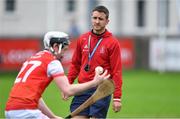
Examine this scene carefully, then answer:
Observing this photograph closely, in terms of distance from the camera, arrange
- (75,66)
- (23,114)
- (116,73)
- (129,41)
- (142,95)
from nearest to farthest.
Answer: (23,114) → (116,73) → (75,66) → (142,95) → (129,41)

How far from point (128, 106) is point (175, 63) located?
44.9 feet

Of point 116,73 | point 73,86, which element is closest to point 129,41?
point 116,73

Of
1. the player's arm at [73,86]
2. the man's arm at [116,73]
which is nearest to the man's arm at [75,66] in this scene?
the man's arm at [116,73]

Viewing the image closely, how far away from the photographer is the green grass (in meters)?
21.2

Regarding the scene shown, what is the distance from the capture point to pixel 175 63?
1444 inches

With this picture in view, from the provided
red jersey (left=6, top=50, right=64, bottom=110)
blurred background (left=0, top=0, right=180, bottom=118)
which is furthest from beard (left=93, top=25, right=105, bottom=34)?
blurred background (left=0, top=0, right=180, bottom=118)

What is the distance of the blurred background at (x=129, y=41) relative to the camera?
83.6 feet

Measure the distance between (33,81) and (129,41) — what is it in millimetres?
25668

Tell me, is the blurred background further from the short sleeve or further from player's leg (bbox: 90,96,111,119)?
the short sleeve

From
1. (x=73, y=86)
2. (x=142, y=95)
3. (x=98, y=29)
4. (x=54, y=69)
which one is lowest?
(x=142, y=95)

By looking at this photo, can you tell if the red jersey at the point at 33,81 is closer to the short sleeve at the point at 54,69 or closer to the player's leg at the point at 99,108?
the short sleeve at the point at 54,69

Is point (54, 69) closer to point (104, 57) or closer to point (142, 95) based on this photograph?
point (104, 57)

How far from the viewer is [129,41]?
3681 cm

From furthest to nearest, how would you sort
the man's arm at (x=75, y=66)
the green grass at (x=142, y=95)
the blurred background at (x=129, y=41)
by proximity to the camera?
the blurred background at (x=129, y=41)
the green grass at (x=142, y=95)
the man's arm at (x=75, y=66)
